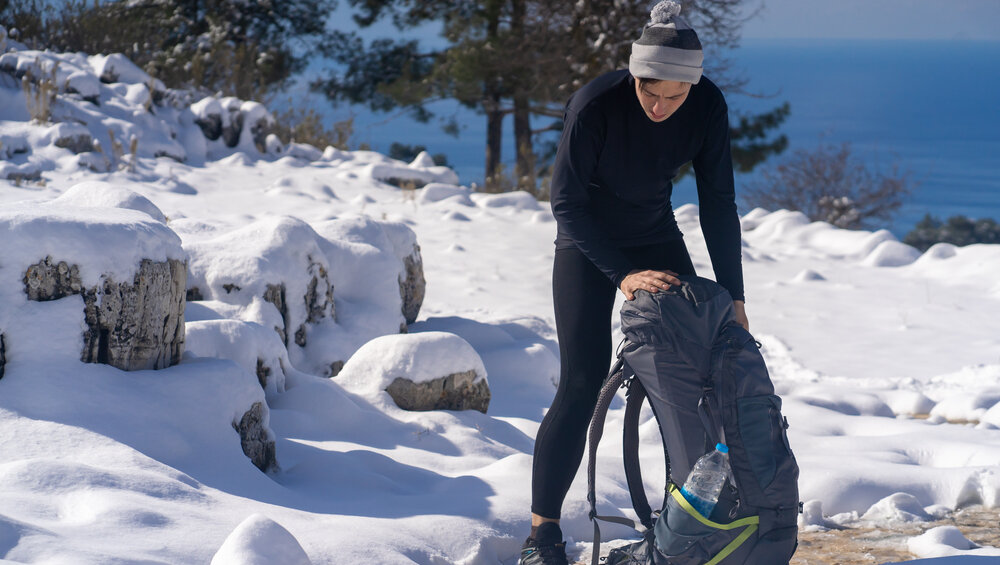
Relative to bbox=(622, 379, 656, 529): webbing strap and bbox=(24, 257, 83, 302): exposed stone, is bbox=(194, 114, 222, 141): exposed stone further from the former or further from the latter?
bbox=(622, 379, 656, 529): webbing strap

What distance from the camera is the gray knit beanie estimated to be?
2.20 meters

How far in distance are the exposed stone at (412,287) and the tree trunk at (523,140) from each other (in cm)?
699

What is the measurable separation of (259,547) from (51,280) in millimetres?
1216

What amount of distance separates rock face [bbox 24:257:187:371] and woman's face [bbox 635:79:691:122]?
62.9 inches

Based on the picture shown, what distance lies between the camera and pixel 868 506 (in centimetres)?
317

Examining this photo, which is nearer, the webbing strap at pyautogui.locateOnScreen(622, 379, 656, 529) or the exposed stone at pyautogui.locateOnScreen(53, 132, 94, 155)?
the webbing strap at pyautogui.locateOnScreen(622, 379, 656, 529)

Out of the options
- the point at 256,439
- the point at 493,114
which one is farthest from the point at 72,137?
the point at 493,114

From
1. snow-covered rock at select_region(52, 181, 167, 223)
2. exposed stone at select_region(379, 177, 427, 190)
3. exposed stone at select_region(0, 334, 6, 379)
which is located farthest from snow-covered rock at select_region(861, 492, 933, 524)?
exposed stone at select_region(379, 177, 427, 190)

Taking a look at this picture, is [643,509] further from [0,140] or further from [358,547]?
[0,140]

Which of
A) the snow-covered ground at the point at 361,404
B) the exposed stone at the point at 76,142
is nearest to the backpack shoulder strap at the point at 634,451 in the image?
the snow-covered ground at the point at 361,404

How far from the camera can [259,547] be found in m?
2.01

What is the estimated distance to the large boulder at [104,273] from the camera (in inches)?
106

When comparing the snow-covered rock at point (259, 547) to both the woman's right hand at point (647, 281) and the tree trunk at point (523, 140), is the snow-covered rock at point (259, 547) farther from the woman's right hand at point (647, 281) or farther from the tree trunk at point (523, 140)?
the tree trunk at point (523, 140)

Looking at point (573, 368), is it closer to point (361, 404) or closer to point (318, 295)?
point (361, 404)
